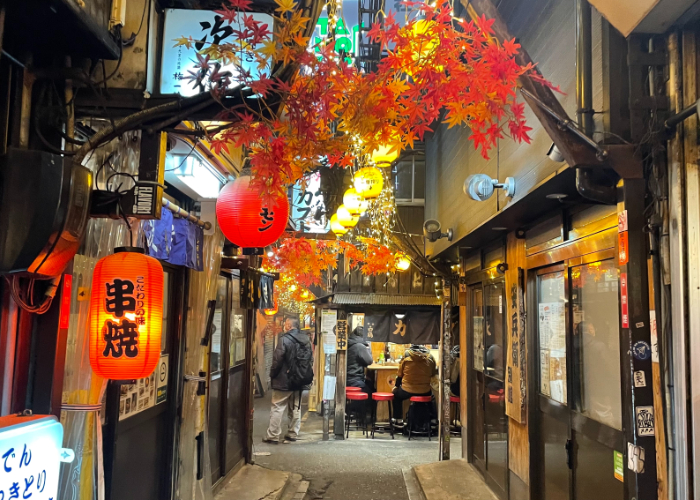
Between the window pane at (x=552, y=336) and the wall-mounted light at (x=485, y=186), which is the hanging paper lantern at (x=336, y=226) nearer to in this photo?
the wall-mounted light at (x=485, y=186)

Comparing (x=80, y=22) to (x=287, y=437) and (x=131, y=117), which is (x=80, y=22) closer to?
(x=131, y=117)

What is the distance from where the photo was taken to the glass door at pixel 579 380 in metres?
4.64

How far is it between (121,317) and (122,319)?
17 millimetres

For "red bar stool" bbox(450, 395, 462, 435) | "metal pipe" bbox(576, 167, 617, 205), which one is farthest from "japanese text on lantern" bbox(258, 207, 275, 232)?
"red bar stool" bbox(450, 395, 462, 435)

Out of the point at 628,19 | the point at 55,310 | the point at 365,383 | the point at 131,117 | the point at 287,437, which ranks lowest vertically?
the point at 287,437

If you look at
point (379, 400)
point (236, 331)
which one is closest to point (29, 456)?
point (236, 331)

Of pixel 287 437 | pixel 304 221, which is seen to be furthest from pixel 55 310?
pixel 287 437

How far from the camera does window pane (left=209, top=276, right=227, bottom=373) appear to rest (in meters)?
8.12

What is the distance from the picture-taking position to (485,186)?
677 cm

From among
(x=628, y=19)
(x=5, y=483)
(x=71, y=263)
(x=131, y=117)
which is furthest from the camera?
(x=71, y=263)

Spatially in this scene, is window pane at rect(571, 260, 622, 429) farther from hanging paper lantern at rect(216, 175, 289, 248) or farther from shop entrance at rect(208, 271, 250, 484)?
shop entrance at rect(208, 271, 250, 484)

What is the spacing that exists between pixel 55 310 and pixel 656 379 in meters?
4.52

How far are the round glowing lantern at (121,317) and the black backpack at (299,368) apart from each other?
8.83 m

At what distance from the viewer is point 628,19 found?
341 centimetres
